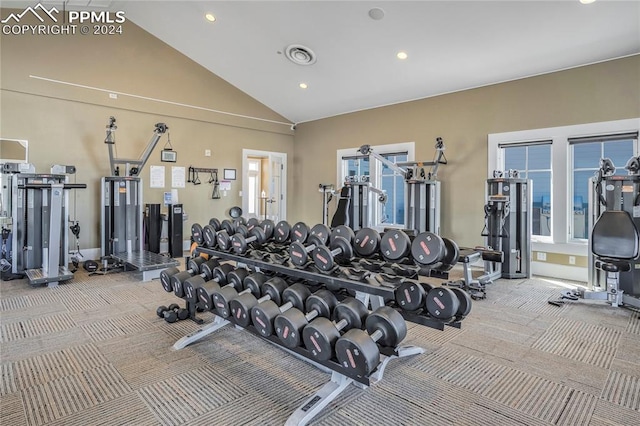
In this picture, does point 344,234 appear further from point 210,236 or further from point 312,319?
point 210,236

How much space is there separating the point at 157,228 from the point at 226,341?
412 cm

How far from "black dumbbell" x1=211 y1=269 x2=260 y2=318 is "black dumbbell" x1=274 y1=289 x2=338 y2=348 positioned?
0.55 metres

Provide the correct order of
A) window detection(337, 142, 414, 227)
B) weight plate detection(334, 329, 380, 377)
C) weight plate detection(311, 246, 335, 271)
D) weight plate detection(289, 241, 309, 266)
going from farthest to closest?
window detection(337, 142, 414, 227) < weight plate detection(289, 241, 309, 266) < weight plate detection(311, 246, 335, 271) < weight plate detection(334, 329, 380, 377)

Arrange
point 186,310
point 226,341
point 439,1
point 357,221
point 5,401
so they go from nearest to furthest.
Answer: point 5,401 < point 226,341 < point 186,310 < point 439,1 < point 357,221

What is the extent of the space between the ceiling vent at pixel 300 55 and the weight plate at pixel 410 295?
457 centimetres

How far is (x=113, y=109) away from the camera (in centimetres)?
616

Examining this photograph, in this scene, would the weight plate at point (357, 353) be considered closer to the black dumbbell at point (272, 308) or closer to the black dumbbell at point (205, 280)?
the black dumbbell at point (272, 308)

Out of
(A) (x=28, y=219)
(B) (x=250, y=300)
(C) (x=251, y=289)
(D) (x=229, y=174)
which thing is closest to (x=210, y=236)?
(C) (x=251, y=289)

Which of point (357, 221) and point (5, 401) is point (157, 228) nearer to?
point (357, 221)

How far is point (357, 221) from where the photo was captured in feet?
21.6

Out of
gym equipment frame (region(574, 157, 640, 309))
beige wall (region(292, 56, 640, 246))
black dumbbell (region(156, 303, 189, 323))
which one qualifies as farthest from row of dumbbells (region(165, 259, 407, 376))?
beige wall (region(292, 56, 640, 246))

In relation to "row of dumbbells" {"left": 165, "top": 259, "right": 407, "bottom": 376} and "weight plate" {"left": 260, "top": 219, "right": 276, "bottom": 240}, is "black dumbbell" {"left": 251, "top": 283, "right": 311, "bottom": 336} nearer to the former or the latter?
"row of dumbbells" {"left": 165, "top": 259, "right": 407, "bottom": 376}

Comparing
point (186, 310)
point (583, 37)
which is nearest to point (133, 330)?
point (186, 310)

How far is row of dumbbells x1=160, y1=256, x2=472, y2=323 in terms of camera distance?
208 cm
